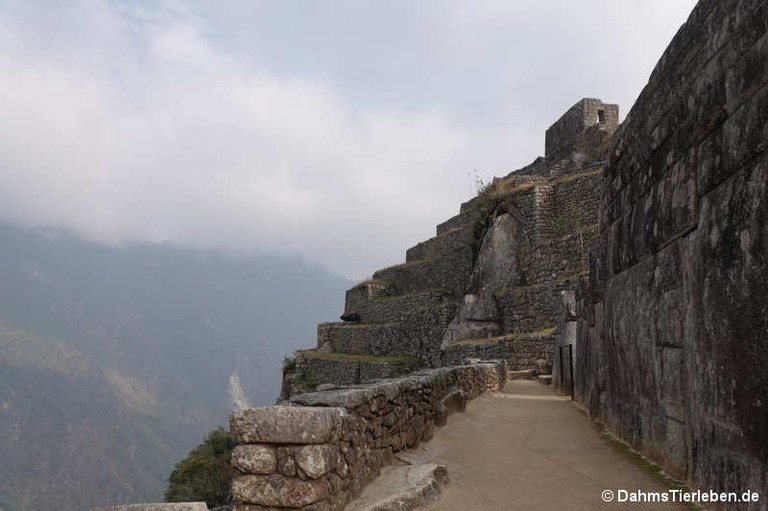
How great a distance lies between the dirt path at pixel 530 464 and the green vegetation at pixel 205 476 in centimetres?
1338

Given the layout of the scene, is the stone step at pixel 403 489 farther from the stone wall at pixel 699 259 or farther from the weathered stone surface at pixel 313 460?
the stone wall at pixel 699 259

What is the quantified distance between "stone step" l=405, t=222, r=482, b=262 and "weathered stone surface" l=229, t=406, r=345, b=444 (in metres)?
26.0

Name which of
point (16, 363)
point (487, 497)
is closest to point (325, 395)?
point (487, 497)

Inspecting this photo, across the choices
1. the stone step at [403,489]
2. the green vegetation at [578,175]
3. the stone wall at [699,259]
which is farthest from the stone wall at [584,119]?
the stone step at [403,489]

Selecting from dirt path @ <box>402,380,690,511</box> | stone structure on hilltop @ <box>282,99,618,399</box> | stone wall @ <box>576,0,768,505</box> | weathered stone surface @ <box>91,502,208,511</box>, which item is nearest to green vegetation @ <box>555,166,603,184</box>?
stone structure on hilltop @ <box>282,99,618,399</box>

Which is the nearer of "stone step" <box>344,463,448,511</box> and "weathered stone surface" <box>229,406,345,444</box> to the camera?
"weathered stone surface" <box>229,406,345,444</box>

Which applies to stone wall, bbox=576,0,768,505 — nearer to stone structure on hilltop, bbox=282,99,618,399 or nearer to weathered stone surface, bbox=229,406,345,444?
weathered stone surface, bbox=229,406,345,444

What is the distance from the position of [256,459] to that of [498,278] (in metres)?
22.8

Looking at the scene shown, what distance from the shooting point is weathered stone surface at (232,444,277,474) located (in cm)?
450

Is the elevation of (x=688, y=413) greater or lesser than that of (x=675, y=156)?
lesser

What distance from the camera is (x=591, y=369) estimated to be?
31.4 ft

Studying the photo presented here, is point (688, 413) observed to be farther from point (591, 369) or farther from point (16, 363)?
point (16, 363)

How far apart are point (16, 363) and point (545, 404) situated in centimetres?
16403

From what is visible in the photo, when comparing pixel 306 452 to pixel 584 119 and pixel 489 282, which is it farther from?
pixel 584 119
